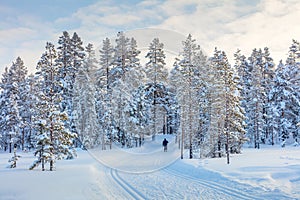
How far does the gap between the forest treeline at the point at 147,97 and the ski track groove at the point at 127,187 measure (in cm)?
1004

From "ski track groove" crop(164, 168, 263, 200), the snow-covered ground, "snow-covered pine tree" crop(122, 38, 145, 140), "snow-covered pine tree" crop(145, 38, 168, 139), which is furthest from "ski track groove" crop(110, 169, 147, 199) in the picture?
"snow-covered pine tree" crop(145, 38, 168, 139)

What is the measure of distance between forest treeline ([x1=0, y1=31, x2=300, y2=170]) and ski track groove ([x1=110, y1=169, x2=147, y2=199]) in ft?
32.9

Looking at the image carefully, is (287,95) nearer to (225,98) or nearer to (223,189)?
(225,98)

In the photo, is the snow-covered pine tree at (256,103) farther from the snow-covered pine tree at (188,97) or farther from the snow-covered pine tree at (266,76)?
the snow-covered pine tree at (188,97)

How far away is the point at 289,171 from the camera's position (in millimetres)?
16812

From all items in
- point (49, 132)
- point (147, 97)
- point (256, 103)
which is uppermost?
point (147, 97)

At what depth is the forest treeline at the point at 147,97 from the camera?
2949 centimetres

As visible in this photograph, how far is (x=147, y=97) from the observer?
42938 mm

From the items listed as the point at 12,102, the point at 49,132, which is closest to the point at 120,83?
the point at 49,132

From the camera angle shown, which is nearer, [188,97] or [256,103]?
[188,97]

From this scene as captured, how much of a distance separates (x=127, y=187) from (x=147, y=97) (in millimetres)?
28256

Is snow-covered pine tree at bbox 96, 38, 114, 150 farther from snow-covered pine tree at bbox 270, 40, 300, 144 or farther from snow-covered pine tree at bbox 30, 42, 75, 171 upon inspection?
snow-covered pine tree at bbox 270, 40, 300, 144

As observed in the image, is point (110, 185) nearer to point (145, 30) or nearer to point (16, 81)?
point (145, 30)

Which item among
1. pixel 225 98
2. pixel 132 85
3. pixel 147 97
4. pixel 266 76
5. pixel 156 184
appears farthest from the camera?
pixel 266 76
